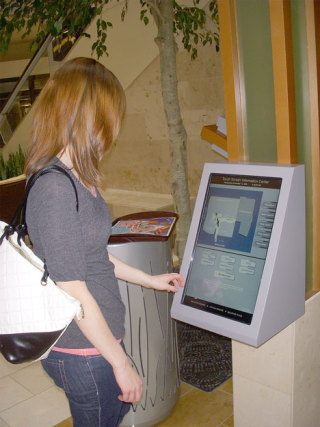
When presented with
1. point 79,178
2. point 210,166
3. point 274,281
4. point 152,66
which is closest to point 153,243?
point 210,166

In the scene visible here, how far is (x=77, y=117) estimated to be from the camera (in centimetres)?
125

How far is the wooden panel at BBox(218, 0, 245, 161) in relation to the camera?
172cm

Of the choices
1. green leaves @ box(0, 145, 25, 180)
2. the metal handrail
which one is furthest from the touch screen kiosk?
the metal handrail

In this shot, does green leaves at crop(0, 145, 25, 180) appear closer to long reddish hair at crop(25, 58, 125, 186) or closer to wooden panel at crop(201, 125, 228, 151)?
wooden panel at crop(201, 125, 228, 151)

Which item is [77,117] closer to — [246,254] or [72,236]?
[72,236]

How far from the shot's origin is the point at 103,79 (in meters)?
1.29

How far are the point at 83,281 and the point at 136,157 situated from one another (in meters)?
4.94

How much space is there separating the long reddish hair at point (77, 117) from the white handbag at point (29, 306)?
0.26 ft

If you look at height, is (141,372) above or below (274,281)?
below

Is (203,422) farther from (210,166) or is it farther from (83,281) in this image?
(83,281)

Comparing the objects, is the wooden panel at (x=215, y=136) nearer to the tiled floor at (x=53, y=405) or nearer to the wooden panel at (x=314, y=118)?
the wooden panel at (x=314, y=118)

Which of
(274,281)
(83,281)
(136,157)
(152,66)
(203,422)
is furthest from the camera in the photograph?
(136,157)

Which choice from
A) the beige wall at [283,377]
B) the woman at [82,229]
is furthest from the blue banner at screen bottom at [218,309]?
the woman at [82,229]

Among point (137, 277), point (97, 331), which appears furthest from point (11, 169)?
point (97, 331)
